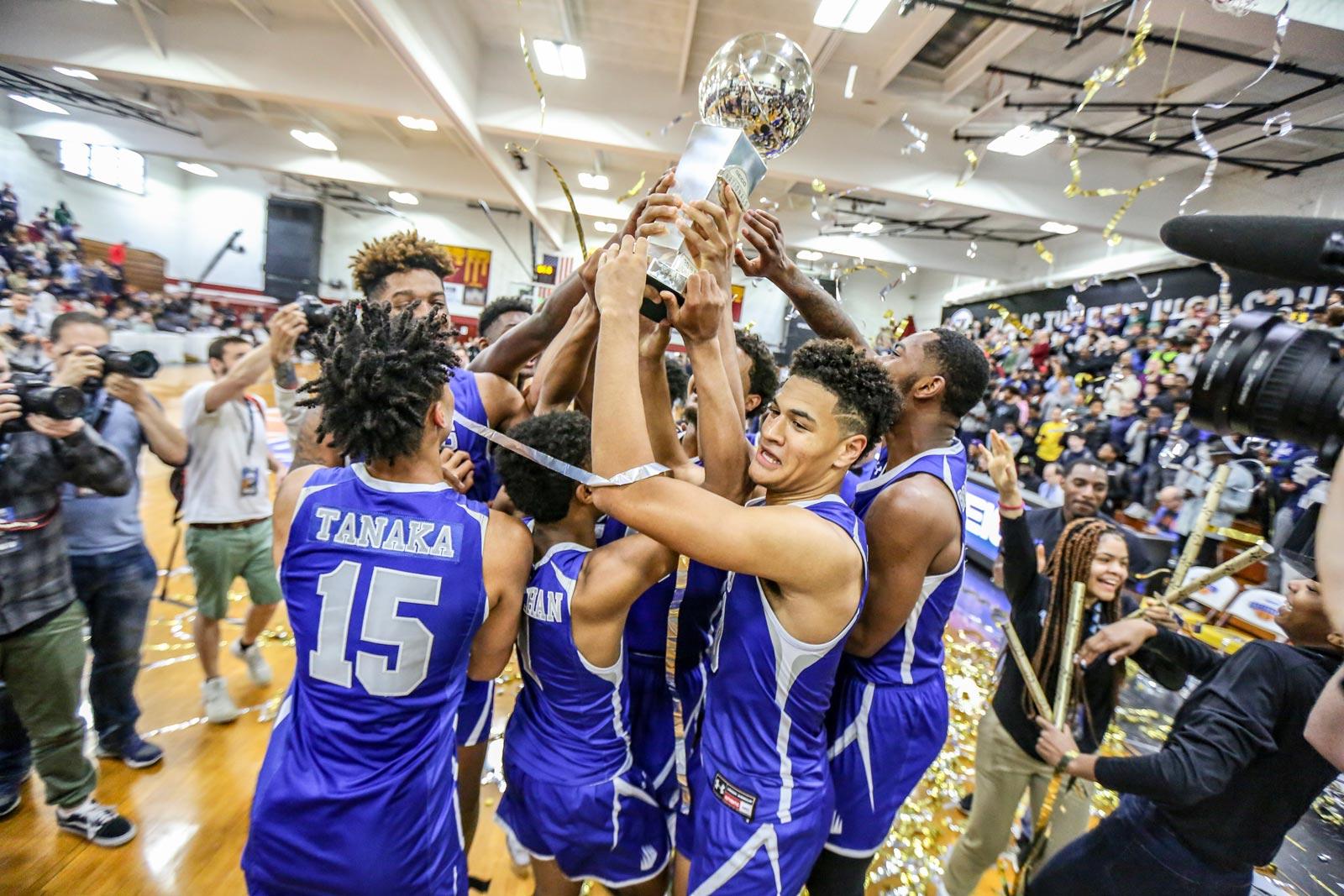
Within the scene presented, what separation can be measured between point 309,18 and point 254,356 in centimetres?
591

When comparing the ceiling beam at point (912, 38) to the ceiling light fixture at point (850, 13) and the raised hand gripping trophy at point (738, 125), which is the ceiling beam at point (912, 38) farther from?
the raised hand gripping trophy at point (738, 125)

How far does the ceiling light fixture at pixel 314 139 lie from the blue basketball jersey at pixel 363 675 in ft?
36.1

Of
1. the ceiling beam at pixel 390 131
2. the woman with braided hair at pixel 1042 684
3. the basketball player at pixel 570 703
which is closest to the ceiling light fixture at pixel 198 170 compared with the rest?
the ceiling beam at pixel 390 131

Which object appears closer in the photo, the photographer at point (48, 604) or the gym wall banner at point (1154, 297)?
the photographer at point (48, 604)

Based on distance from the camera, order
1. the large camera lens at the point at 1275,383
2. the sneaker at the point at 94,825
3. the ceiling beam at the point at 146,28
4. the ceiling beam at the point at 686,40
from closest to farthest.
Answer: the large camera lens at the point at 1275,383 < the sneaker at the point at 94,825 < the ceiling beam at the point at 686,40 < the ceiling beam at the point at 146,28

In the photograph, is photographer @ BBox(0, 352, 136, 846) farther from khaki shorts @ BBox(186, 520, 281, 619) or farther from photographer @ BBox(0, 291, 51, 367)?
photographer @ BBox(0, 291, 51, 367)

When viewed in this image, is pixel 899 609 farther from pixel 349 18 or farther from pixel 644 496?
pixel 349 18

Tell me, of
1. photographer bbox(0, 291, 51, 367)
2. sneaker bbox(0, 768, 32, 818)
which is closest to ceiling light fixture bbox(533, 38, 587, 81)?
sneaker bbox(0, 768, 32, 818)

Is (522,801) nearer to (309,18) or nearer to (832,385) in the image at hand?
(832,385)

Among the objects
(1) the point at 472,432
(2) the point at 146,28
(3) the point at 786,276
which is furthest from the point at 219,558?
(2) the point at 146,28

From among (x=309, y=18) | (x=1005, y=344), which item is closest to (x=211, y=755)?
(x=309, y=18)

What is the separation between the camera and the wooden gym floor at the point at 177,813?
2.12 m

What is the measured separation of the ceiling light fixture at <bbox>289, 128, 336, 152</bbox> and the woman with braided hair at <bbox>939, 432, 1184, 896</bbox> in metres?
11.4

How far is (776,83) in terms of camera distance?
4.87 feet
